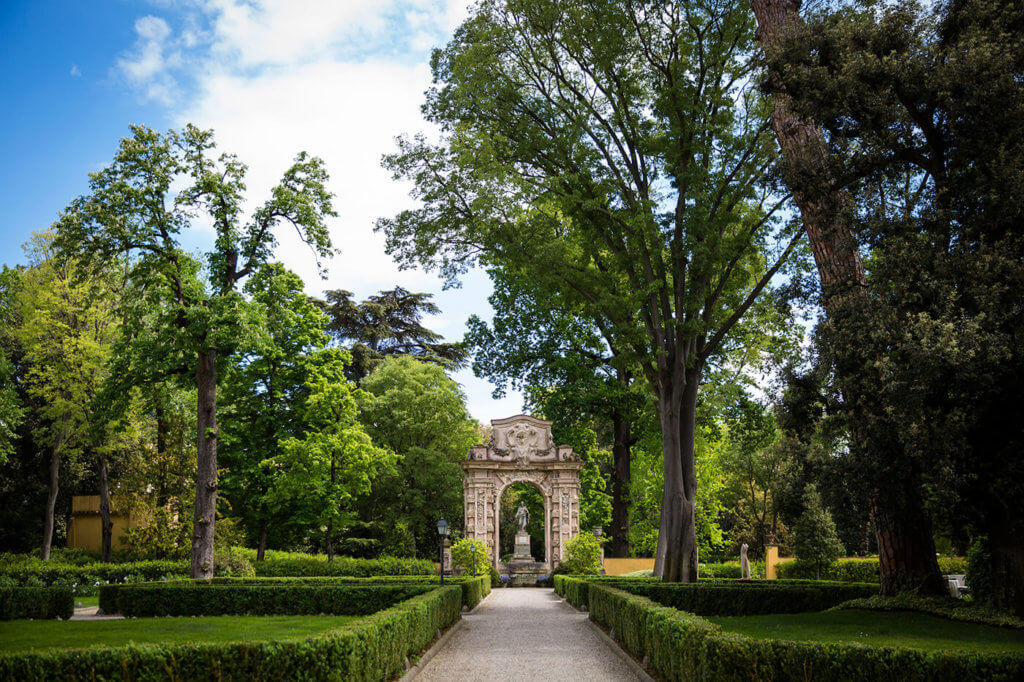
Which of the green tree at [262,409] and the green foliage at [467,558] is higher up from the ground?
the green tree at [262,409]

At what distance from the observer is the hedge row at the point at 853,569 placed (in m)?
23.5

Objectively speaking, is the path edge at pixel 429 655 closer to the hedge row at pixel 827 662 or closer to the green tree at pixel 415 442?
the hedge row at pixel 827 662

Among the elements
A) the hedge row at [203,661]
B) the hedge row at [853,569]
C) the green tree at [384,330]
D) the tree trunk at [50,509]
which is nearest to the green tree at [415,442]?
the green tree at [384,330]

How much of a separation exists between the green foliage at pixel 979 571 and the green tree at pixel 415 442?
24889mm

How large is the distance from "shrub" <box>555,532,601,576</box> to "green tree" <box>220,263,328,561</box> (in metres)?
11.8

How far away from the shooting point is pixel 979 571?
1523 centimetres

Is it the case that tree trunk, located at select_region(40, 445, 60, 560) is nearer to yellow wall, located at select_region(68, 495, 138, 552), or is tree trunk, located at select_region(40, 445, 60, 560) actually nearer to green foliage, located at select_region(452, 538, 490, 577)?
yellow wall, located at select_region(68, 495, 138, 552)

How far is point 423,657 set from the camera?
10672 mm

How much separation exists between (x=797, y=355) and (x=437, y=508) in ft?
87.8

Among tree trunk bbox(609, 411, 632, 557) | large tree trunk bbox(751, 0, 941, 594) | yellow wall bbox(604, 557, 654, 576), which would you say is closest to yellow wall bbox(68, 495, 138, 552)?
yellow wall bbox(604, 557, 654, 576)

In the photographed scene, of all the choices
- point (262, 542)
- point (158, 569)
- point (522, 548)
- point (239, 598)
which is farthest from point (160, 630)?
point (522, 548)

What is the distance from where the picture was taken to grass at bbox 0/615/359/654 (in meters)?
10.5

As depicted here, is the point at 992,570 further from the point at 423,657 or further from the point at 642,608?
the point at 423,657

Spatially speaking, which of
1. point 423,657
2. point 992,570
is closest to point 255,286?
point 423,657
